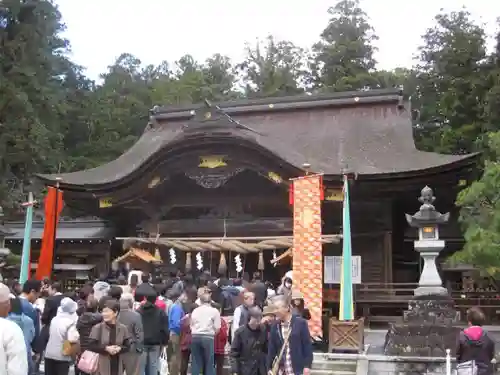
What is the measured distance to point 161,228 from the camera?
1631 centimetres

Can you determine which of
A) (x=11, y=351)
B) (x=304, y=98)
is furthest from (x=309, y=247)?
(x=304, y=98)

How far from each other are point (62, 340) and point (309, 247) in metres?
5.71

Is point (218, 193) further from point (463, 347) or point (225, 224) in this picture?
point (463, 347)

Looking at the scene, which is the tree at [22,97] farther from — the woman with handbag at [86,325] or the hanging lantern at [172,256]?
the woman with handbag at [86,325]

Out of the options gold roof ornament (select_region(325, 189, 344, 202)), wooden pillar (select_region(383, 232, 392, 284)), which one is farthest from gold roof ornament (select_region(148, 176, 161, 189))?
wooden pillar (select_region(383, 232, 392, 284))

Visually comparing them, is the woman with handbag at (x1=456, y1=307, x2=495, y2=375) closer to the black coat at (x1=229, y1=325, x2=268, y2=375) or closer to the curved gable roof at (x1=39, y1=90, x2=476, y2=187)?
the black coat at (x1=229, y1=325, x2=268, y2=375)

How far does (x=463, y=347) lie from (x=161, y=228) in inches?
467

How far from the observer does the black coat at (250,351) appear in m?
5.52

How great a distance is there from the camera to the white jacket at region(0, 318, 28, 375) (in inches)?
127

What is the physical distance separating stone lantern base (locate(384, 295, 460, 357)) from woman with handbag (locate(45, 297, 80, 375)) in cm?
516

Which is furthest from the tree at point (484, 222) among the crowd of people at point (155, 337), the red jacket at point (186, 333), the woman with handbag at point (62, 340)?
the woman with handbag at point (62, 340)

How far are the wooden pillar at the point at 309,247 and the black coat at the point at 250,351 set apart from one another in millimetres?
4615

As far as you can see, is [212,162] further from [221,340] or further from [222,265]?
[221,340]

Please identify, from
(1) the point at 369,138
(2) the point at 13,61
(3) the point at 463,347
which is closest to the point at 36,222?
(2) the point at 13,61
